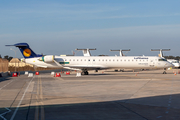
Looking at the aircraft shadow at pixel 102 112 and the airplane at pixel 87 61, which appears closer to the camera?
the aircraft shadow at pixel 102 112

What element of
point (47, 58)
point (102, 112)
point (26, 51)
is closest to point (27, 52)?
point (26, 51)

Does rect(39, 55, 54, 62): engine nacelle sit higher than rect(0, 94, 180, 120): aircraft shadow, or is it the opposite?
rect(39, 55, 54, 62): engine nacelle

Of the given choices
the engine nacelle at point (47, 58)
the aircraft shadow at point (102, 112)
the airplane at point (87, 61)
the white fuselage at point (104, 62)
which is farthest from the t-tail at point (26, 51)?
the aircraft shadow at point (102, 112)

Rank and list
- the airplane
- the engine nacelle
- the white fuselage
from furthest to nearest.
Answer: the white fuselage
the airplane
the engine nacelle

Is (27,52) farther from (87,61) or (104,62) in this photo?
(104,62)

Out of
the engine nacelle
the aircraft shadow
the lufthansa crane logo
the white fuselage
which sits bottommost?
the aircraft shadow

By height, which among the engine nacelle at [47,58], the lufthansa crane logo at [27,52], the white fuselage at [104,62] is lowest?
the white fuselage at [104,62]

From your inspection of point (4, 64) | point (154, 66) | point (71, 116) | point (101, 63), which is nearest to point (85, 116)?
point (71, 116)

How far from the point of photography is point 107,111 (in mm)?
10852

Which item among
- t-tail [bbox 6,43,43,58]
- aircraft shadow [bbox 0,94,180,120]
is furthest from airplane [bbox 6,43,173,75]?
aircraft shadow [bbox 0,94,180,120]

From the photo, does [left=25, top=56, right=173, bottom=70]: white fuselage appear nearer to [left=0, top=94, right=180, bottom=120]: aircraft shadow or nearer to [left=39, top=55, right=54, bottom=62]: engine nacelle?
[left=39, top=55, right=54, bottom=62]: engine nacelle

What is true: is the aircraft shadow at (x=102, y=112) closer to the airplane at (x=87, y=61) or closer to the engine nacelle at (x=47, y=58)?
the airplane at (x=87, y=61)

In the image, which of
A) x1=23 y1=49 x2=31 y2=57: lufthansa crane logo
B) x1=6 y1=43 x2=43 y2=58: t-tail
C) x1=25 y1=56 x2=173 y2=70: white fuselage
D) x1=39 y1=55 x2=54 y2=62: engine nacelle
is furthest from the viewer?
x1=23 y1=49 x2=31 y2=57: lufthansa crane logo

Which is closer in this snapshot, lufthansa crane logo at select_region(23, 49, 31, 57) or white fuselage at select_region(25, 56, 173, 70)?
white fuselage at select_region(25, 56, 173, 70)
